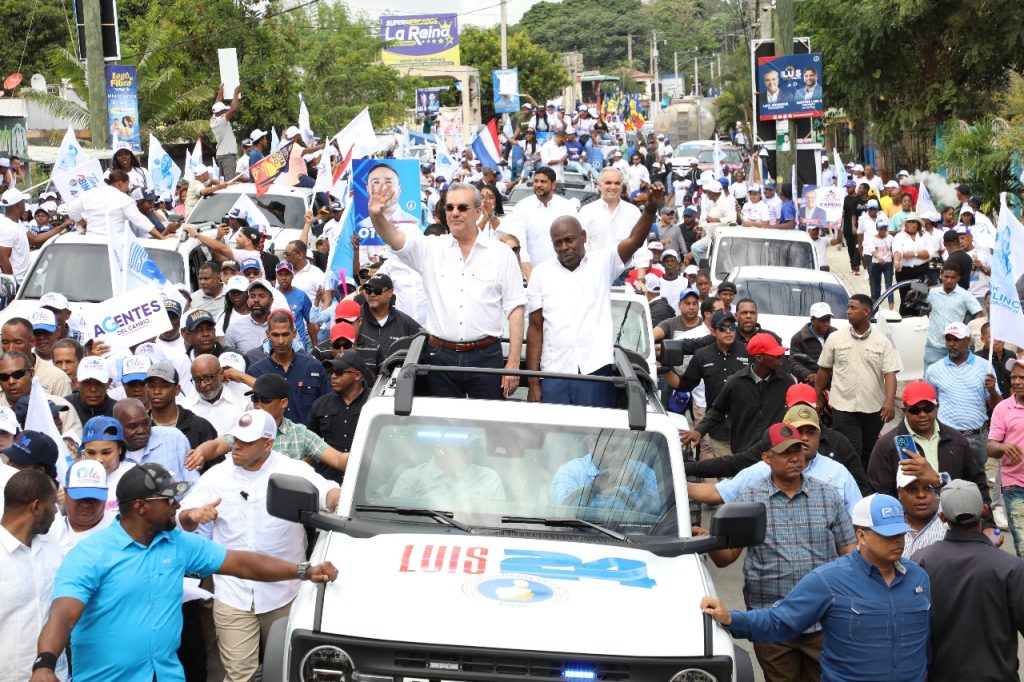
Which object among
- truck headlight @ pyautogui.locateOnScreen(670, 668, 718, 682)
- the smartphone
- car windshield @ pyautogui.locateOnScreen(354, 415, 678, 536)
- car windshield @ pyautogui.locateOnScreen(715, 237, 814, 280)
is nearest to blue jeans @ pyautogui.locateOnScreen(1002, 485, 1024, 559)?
the smartphone

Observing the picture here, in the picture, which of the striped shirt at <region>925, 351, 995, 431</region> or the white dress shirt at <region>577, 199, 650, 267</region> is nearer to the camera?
the striped shirt at <region>925, 351, 995, 431</region>

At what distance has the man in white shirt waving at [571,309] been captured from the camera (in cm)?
827

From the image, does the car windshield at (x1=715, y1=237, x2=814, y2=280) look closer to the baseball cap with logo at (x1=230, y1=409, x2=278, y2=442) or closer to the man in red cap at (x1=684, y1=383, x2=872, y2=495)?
the man in red cap at (x1=684, y1=383, x2=872, y2=495)

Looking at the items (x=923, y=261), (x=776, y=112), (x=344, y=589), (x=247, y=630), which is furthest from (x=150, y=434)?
(x=776, y=112)

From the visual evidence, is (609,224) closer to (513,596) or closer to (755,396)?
(755,396)

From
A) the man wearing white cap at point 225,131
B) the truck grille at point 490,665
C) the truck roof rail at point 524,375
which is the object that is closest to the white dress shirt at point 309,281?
the truck roof rail at point 524,375

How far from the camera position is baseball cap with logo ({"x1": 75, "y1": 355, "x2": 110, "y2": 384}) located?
877cm

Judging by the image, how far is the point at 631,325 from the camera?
12117mm

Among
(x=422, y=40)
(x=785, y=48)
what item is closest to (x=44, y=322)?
(x=785, y=48)

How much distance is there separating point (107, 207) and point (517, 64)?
70.2 metres

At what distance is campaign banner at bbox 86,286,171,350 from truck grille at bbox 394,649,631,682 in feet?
18.5

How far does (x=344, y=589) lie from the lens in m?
5.55

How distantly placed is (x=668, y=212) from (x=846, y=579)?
708 inches

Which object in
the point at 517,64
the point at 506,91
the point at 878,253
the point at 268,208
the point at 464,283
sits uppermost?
the point at 517,64
